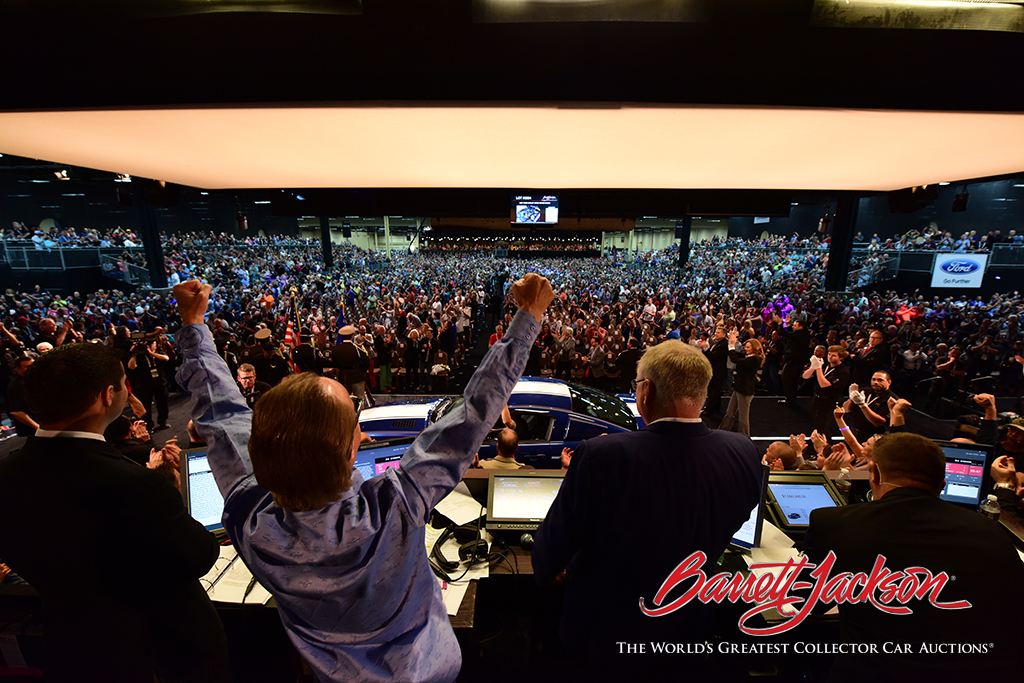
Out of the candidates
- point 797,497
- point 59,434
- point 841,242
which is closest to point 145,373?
point 59,434

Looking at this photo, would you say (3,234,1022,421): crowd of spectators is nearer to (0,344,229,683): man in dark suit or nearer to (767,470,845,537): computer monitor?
(767,470,845,537): computer monitor

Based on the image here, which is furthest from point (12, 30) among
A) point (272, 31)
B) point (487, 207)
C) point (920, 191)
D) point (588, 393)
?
point (920, 191)

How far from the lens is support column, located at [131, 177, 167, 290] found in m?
14.2

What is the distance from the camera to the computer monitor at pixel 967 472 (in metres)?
2.50

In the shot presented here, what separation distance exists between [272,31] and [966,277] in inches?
909

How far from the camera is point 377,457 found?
2770 millimetres

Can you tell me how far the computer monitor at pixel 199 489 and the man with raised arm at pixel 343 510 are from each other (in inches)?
58.2

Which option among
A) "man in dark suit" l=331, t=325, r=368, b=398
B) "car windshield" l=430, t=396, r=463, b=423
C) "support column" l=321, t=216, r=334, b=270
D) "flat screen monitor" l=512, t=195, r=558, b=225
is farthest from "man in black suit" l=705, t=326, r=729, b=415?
"support column" l=321, t=216, r=334, b=270

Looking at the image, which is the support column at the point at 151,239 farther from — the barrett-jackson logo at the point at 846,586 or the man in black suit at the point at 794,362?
the man in black suit at the point at 794,362

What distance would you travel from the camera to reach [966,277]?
15875 mm

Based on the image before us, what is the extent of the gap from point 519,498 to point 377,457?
38.5 inches

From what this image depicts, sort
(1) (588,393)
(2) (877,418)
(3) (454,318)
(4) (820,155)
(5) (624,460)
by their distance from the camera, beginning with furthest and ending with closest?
1. (3) (454,318)
2. (1) (588,393)
3. (2) (877,418)
4. (4) (820,155)
5. (5) (624,460)

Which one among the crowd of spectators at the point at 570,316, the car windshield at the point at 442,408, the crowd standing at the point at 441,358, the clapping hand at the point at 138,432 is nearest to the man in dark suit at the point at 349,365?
the crowd standing at the point at 441,358

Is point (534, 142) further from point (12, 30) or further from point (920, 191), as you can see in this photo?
point (920, 191)
